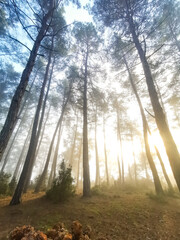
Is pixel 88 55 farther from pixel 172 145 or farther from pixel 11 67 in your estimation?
pixel 11 67

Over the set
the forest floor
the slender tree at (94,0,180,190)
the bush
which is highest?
the slender tree at (94,0,180,190)

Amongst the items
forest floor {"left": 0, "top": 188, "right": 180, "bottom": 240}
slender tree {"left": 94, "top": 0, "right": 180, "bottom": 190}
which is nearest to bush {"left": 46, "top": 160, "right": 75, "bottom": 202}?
forest floor {"left": 0, "top": 188, "right": 180, "bottom": 240}

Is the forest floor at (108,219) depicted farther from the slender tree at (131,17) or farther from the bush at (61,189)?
the slender tree at (131,17)

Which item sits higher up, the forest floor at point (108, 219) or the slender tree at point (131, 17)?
the slender tree at point (131, 17)

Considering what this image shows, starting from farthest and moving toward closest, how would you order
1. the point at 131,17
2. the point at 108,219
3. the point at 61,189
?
the point at 131,17 → the point at 61,189 → the point at 108,219

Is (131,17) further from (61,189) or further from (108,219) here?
(61,189)

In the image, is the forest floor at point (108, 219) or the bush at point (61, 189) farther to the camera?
the bush at point (61, 189)

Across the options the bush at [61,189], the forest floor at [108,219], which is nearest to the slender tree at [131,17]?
A: the forest floor at [108,219]

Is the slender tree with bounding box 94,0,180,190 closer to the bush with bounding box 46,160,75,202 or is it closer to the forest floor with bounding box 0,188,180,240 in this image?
the forest floor with bounding box 0,188,180,240

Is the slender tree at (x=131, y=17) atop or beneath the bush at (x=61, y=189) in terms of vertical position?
atop

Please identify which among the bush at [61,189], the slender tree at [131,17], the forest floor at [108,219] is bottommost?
the forest floor at [108,219]

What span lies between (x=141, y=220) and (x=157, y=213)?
3.55 ft

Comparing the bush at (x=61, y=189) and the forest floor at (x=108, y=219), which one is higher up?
the bush at (x=61, y=189)

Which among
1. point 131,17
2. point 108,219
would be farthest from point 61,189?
point 131,17
